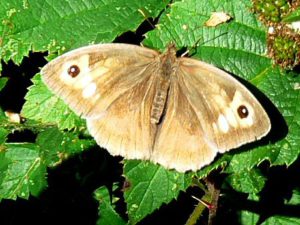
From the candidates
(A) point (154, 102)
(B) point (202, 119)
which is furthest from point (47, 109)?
(B) point (202, 119)

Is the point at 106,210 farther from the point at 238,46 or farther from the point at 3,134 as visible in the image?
the point at 238,46

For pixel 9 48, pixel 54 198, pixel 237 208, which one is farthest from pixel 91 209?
pixel 9 48

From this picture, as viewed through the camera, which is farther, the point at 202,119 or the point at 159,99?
the point at 159,99

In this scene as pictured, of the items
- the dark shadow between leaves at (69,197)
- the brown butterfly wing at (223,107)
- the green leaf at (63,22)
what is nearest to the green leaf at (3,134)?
the dark shadow between leaves at (69,197)

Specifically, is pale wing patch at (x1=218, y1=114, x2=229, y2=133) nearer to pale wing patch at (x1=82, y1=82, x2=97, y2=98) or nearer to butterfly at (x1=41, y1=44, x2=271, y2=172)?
butterfly at (x1=41, y1=44, x2=271, y2=172)

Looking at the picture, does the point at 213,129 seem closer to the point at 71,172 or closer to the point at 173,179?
the point at 173,179

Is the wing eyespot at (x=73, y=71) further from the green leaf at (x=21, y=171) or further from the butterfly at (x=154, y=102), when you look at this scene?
the green leaf at (x=21, y=171)
